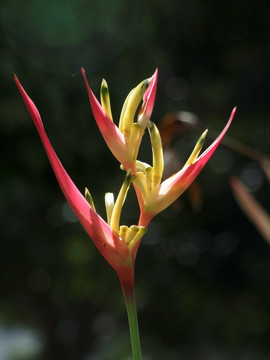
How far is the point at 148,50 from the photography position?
421 cm

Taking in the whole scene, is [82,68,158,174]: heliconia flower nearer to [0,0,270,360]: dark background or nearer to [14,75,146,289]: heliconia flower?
[14,75,146,289]: heliconia flower

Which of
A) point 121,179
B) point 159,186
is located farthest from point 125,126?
point 121,179

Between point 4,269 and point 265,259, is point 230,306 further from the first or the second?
point 4,269

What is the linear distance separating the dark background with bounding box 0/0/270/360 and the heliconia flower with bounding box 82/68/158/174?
3.29 meters

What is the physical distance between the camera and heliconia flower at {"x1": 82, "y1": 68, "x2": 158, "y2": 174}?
36 centimetres

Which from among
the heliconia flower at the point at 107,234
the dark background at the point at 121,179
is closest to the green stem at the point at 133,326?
the heliconia flower at the point at 107,234

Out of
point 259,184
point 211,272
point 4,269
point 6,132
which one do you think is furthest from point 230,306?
point 6,132

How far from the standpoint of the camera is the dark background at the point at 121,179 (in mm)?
3920

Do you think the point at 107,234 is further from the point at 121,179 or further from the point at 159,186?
the point at 121,179

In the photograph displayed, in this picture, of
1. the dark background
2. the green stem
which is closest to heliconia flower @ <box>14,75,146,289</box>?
the green stem

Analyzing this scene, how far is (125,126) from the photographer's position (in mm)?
377

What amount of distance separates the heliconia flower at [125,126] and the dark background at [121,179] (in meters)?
3.29

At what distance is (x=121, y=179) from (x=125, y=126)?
3591 millimetres

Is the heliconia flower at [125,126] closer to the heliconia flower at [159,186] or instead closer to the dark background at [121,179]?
the heliconia flower at [159,186]
